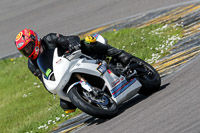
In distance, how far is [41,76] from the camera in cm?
734

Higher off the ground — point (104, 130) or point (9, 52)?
point (104, 130)

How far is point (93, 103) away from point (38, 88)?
14.3 feet

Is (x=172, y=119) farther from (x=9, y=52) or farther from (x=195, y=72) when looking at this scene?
(x=9, y=52)

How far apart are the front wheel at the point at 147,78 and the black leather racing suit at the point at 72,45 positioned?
255 millimetres

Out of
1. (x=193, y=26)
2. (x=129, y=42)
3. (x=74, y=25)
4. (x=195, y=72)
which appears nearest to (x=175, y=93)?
(x=195, y=72)

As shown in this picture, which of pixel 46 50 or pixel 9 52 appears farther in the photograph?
pixel 9 52

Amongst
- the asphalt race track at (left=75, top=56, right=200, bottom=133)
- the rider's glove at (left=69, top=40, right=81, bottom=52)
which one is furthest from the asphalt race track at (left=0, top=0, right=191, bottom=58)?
the rider's glove at (left=69, top=40, right=81, bottom=52)

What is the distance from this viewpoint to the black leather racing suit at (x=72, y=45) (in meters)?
7.14

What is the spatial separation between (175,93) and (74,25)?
766cm

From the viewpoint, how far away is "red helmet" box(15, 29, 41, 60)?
23.0ft

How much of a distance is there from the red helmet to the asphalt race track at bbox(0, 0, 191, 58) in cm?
611

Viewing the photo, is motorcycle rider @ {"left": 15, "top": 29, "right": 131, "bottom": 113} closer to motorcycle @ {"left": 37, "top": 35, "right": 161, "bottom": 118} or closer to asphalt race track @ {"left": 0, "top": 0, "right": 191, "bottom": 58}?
motorcycle @ {"left": 37, "top": 35, "right": 161, "bottom": 118}

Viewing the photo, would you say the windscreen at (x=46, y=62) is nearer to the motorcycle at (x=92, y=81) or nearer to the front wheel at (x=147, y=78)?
the motorcycle at (x=92, y=81)

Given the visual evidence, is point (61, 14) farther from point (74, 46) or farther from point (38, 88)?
point (74, 46)
